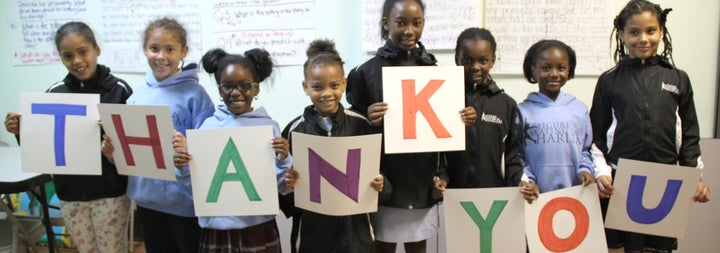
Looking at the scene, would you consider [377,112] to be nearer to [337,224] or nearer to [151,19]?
[337,224]

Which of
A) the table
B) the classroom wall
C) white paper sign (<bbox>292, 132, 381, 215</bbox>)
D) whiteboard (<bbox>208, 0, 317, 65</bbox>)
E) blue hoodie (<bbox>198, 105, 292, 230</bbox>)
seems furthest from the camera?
whiteboard (<bbox>208, 0, 317, 65</bbox>)

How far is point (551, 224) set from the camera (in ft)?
5.14

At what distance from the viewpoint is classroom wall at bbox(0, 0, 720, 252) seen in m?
2.37

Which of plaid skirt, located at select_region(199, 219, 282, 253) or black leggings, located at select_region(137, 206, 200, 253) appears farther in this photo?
black leggings, located at select_region(137, 206, 200, 253)

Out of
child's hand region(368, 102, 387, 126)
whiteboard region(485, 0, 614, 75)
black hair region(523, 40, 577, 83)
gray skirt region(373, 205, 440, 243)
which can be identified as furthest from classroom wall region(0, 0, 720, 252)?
child's hand region(368, 102, 387, 126)

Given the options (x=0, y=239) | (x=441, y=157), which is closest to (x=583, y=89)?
(x=441, y=157)

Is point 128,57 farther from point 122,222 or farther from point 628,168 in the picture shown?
point 628,168

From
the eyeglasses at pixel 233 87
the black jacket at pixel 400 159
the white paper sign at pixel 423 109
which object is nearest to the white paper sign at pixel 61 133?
the eyeglasses at pixel 233 87

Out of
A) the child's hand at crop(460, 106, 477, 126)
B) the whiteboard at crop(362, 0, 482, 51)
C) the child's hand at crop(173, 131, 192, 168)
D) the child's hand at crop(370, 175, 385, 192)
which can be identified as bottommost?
the child's hand at crop(370, 175, 385, 192)

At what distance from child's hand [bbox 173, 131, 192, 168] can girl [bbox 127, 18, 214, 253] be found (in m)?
0.14

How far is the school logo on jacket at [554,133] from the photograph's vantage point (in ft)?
5.27

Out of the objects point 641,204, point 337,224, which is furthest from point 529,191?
point 337,224

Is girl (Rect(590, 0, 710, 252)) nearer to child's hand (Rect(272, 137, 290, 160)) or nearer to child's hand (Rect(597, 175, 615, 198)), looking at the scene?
child's hand (Rect(597, 175, 615, 198))

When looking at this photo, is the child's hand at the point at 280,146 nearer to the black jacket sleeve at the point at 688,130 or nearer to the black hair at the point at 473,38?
the black hair at the point at 473,38
